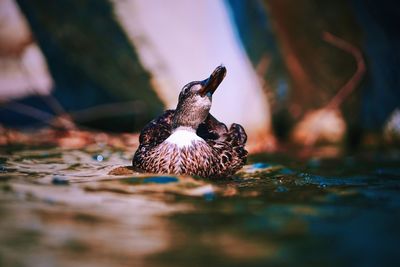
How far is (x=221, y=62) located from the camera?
25.4 feet

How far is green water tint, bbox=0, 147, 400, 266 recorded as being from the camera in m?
2.09

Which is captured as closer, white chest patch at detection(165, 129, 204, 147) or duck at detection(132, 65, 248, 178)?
duck at detection(132, 65, 248, 178)

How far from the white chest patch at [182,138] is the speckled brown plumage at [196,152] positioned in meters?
0.05

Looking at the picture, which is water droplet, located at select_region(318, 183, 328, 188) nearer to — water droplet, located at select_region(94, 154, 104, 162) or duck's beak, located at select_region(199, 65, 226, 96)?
duck's beak, located at select_region(199, 65, 226, 96)

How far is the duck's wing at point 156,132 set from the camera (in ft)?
14.9

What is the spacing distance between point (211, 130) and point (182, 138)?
69 cm

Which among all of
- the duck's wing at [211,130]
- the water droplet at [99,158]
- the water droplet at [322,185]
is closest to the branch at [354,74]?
the duck's wing at [211,130]

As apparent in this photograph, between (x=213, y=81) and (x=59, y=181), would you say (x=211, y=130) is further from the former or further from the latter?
(x=59, y=181)

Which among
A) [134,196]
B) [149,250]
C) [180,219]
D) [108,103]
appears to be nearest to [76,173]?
[134,196]

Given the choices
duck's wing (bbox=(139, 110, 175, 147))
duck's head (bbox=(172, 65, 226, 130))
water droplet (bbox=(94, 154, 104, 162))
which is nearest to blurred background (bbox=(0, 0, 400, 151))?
water droplet (bbox=(94, 154, 104, 162))

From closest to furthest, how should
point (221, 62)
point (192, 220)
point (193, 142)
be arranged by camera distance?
point (192, 220) < point (193, 142) < point (221, 62)

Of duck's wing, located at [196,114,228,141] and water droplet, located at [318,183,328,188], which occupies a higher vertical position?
duck's wing, located at [196,114,228,141]

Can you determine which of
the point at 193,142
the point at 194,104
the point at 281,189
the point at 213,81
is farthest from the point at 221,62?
the point at 281,189

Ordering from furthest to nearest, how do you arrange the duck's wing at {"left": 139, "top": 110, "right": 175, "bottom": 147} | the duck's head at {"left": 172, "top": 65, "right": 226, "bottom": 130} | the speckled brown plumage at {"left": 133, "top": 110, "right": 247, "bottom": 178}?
the duck's wing at {"left": 139, "top": 110, "right": 175, "bottom": 147} → the duck's head at {"left": 172, "top": 65, "right": 226, "bottom": 130} → the speckled brown plumage at {"left": 133, "top": 110, "right": 247, "bottom": 178}
